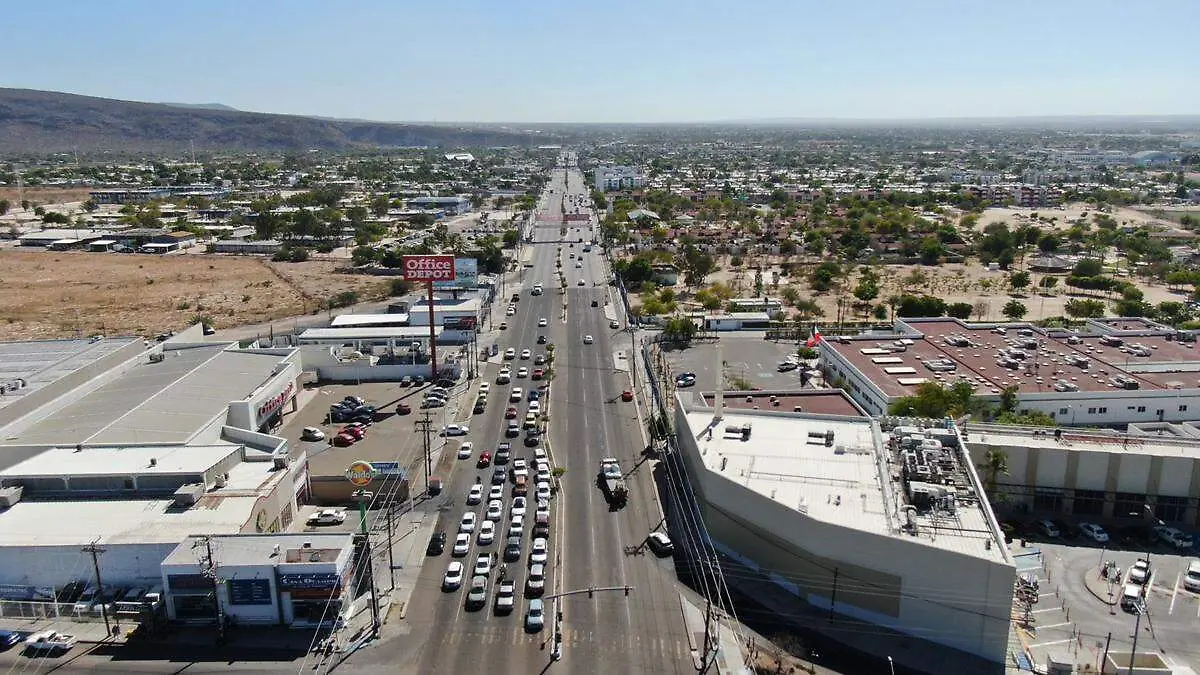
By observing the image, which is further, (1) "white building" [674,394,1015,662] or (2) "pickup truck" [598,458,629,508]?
(2) "pickup truck" [598,458,629,508]

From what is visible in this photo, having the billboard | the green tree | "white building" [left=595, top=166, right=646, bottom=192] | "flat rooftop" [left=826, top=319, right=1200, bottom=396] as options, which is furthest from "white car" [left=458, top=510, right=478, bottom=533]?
"white building" [left=595, top=166, right=646, bottom=192]

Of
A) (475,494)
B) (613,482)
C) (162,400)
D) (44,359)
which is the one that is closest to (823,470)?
(613,482)

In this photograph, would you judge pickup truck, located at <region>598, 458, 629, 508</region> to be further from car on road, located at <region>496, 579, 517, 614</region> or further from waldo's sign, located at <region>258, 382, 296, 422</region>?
waldo's sign, located at <region>258, 382, 296, 422</region>

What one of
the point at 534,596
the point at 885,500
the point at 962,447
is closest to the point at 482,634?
the point at 534,596

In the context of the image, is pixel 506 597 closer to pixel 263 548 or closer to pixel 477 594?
pixel 477 594

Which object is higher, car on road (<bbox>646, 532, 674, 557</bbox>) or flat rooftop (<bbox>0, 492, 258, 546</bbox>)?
flat rooftop (<bbox>0, 492, 258, 546</bbox>)

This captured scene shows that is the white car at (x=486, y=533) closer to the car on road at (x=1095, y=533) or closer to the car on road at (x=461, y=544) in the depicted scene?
the car on road at (x=461, y=544)
